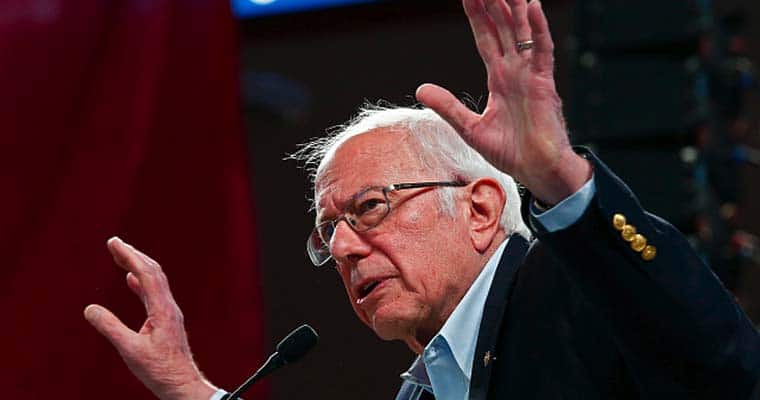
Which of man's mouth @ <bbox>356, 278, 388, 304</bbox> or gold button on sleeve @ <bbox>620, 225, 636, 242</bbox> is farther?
man's mouth @ <bbox>356, 278, 388, 304</bbox>

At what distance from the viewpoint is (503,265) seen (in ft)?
5.83

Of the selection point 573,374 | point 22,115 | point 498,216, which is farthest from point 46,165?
point 573,374

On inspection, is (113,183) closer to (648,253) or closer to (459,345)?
(459,345)

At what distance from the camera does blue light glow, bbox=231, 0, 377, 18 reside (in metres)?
4.69

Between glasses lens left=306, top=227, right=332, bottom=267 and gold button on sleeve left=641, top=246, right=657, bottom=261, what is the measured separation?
882 mm

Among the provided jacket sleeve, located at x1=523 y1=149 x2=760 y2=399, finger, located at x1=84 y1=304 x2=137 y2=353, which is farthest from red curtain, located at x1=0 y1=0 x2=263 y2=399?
jacket sleeve, located at x1=523 y1=149 x2=760 y2=399

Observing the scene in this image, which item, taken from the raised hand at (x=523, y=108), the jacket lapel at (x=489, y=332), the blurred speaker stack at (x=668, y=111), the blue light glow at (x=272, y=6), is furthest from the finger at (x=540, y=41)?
the blue light glow at (x=272, y=6)

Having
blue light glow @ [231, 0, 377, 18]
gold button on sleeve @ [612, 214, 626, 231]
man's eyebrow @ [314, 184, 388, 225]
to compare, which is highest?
blue light glow @ [231, 0, 377, 18]

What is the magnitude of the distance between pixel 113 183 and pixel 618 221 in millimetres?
1932

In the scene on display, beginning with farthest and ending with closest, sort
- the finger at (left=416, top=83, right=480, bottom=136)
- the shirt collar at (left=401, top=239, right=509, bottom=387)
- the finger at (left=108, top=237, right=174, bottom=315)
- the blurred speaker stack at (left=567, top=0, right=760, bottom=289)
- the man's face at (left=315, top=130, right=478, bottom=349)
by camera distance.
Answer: the blurred speaker stack at (left=567, top=0, right=760, bottom=289)
the finger at (left=108, top=237, right=174, bottom=315)
the man's face at (left=315, top=130, right=478, bottom=349)
the shirt collar at (left=401, top=239, right=509, bottom=387)
the finger at (left=416, top=83, right=480, bottom=136)

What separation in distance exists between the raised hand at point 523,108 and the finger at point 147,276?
34.7 inches

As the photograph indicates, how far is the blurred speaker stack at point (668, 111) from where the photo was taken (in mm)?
3049

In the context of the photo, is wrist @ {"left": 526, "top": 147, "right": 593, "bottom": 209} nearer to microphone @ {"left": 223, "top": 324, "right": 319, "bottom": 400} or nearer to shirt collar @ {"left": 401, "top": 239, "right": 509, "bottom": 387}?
shirt collar @ {"left": 401, "top": 239, "right": 509, "bottom": 387}

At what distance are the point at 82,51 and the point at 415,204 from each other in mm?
1460
